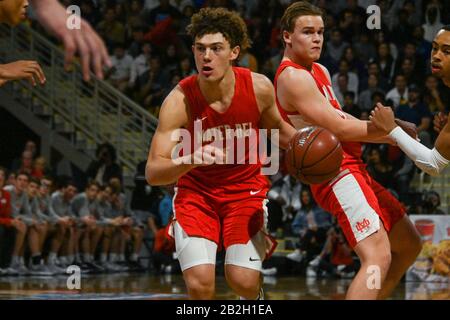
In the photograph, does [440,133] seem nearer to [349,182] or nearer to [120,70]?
[349,182]

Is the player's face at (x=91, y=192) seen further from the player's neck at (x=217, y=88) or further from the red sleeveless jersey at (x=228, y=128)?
the player's neck at (x=217, y=88)

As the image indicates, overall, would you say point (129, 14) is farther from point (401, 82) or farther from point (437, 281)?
point (437, 281)

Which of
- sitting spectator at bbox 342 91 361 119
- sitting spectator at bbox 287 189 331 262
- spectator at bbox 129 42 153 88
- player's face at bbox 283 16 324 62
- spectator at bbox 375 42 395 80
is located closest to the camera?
player's face at bbox 283 16 324 62

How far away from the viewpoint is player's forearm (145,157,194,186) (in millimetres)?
4758

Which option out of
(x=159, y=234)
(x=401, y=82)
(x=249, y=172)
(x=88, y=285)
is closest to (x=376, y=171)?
(x=401, y=82)

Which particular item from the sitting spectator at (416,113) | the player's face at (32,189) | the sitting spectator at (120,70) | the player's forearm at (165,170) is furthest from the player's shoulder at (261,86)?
the sitting spectator at (120,70)

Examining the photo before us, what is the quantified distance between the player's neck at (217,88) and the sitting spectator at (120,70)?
27.5 ft

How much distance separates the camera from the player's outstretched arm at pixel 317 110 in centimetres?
531

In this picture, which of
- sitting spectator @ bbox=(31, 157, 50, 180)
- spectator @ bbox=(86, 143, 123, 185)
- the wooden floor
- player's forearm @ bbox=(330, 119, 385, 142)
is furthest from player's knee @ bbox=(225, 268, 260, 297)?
spectator @ bbox=(86, 143, 123, 185)

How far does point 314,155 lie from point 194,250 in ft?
2.79

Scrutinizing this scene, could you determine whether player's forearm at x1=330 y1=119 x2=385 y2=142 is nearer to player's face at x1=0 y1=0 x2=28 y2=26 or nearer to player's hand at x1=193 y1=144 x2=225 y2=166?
player's hand at x1=193 y1=144 x2=225 y2=166

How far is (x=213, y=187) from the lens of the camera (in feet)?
17.5

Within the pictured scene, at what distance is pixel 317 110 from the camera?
17.6 ft

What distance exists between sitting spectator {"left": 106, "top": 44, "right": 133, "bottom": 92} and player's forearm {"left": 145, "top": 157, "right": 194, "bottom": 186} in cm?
872
